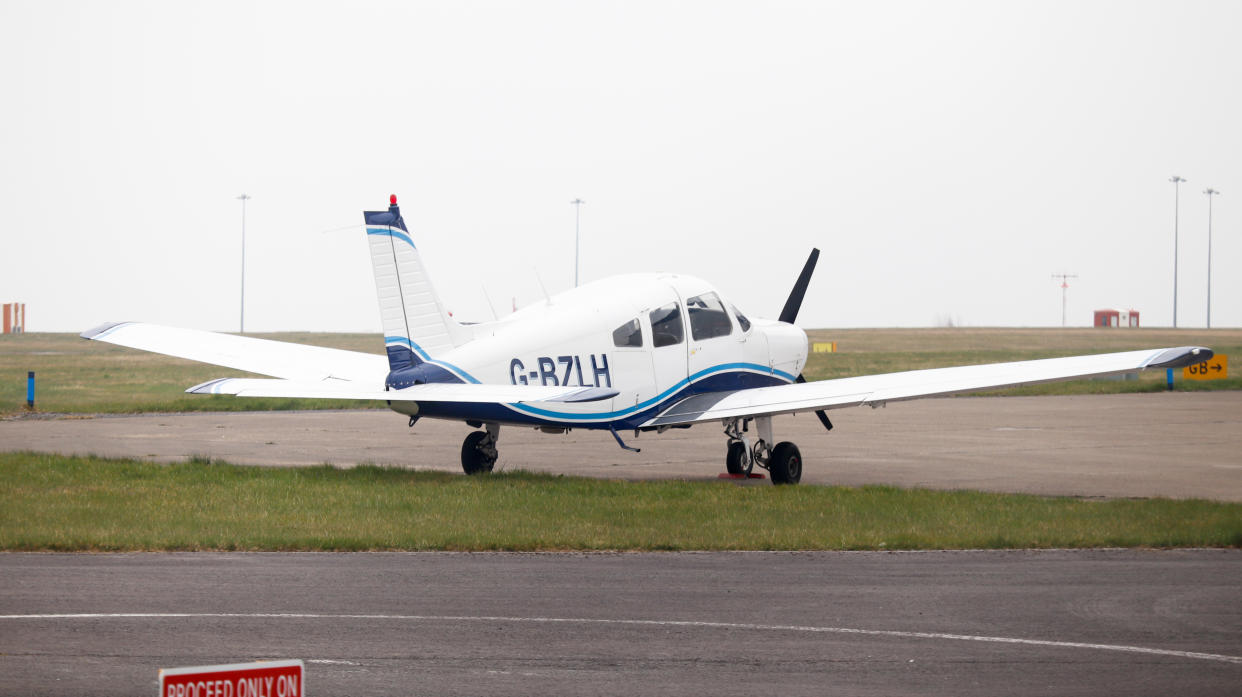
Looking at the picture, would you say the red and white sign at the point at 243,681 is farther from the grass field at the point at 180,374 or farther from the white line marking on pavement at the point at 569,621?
the grass field at the point at 180,374

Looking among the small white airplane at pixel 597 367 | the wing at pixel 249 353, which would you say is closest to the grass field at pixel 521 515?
the small white airplane at pixel 597 367

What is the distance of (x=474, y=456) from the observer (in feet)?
66.6

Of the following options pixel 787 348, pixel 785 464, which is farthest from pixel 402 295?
pixel 787 348

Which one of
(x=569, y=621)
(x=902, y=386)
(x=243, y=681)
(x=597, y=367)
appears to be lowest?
(x=569, y=621)

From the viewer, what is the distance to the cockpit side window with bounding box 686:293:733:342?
21.0 m

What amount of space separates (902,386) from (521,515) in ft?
21.0

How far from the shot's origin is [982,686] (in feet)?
27.1

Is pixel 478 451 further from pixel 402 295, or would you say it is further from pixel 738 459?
pixel 738 459

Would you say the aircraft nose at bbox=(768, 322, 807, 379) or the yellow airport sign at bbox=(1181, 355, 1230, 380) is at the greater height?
the aircraft nose at bbox=(768, 322, 807, 379)

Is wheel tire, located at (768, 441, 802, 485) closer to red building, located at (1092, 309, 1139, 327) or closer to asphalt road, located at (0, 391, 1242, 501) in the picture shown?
asphalt road, located at (0, 391, 1242, 501)

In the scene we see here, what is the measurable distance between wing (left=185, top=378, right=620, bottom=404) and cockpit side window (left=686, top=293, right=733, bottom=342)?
13.0 feet

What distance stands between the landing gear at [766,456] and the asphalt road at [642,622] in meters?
6.52

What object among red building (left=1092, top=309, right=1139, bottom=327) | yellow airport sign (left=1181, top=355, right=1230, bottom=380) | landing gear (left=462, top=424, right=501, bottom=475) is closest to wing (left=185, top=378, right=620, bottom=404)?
landing gear (left=462, top=424, right=501, bottom=475)

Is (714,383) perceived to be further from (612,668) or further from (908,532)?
(612,668)
